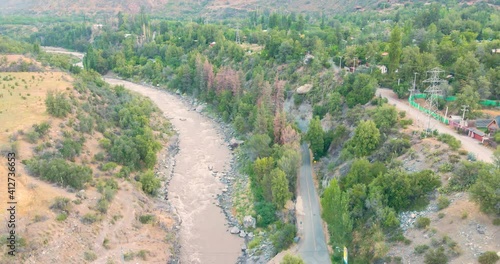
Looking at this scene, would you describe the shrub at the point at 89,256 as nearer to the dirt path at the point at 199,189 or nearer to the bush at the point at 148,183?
the dirt path at the point at 199,189

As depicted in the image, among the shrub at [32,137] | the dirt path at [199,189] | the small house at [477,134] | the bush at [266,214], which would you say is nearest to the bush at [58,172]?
the shrub at [32,137]

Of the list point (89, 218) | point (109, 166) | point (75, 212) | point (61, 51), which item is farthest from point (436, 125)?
point (61, 51)

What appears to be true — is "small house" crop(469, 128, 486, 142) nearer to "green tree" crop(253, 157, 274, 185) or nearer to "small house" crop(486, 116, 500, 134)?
"small house" crop(486, 116, 500, 134)

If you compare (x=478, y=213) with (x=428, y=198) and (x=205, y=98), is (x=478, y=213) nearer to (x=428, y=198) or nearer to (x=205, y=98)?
(x=428, y=198)

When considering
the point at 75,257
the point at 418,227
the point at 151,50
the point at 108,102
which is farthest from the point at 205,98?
the point at 418,227

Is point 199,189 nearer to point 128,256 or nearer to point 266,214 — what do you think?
point 266,214

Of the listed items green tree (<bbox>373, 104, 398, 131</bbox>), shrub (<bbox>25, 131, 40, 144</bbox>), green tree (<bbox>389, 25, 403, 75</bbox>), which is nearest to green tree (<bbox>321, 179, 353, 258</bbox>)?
green tree (<bbox>373, 104, 398, 131</bbox>)
